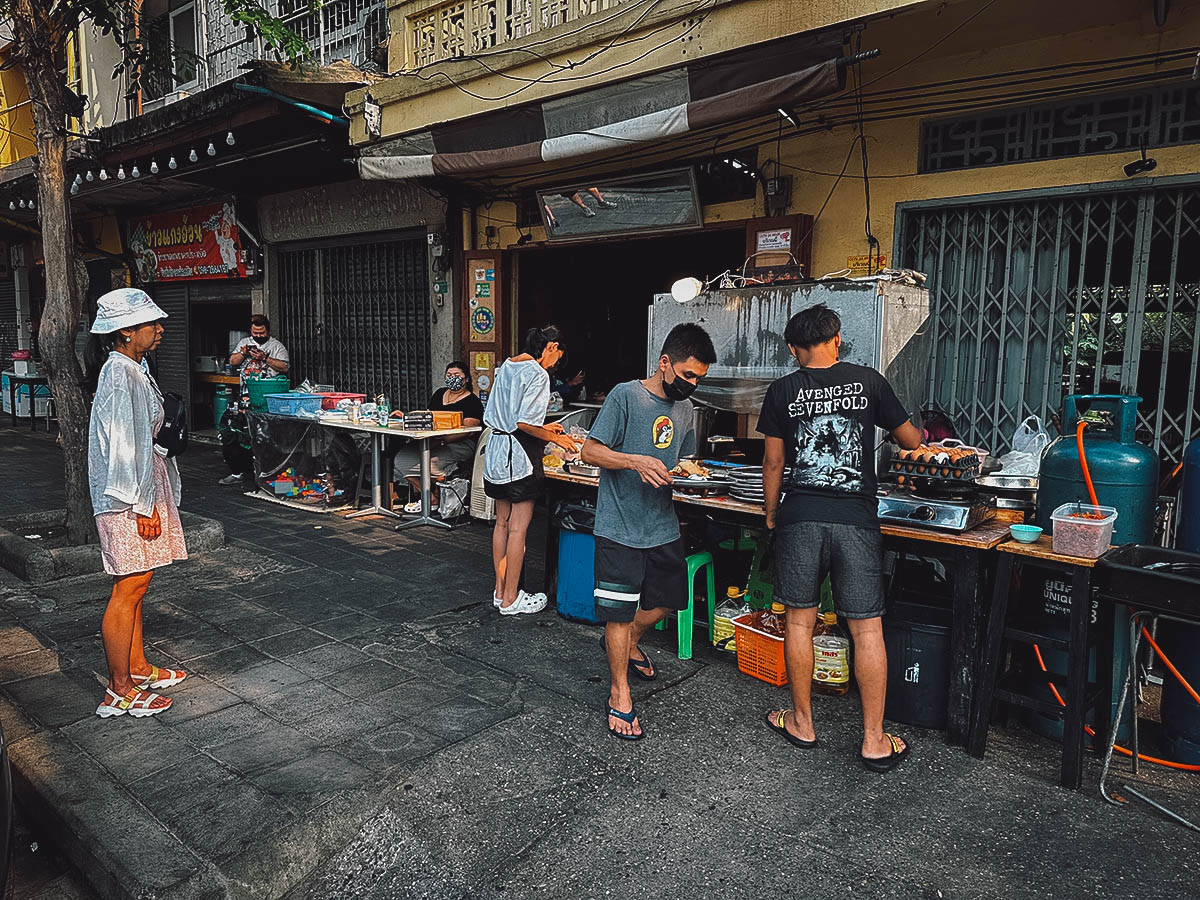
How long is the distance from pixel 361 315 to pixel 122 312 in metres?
7.62

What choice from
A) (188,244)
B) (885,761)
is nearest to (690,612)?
(885,761)

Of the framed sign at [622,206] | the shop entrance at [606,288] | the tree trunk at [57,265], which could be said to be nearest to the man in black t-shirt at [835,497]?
the framed sign at [622,206]

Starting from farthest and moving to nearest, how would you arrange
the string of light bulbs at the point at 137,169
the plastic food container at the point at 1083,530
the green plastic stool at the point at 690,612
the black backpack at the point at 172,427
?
the string of light bulbs at the point at 137,169
the green plastic stool at the point at 690,612
the black backpack at the point at 172,427
the plastic food container at the point at 1083,530

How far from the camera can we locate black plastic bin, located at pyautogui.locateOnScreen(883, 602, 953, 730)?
12.6 ft

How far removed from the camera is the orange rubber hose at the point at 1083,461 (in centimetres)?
352

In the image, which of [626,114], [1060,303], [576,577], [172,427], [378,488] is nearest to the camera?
[172,427]

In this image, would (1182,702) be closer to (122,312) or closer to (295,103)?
(122,312)

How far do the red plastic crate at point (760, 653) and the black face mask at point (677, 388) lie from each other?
144 centimetres

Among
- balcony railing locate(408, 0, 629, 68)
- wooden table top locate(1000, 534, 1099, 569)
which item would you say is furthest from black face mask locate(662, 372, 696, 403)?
balcony railing locate(408, 0, 629, 68)

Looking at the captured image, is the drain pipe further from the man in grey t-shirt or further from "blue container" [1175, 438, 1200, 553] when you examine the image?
"blue container" [1175, 438, 1200, 553]

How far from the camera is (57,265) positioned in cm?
635

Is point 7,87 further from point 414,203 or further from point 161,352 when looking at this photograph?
point 414,203

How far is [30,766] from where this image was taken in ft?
11.3

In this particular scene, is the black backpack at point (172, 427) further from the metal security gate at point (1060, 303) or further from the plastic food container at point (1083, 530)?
the metal security gate at point (1060, 303)
